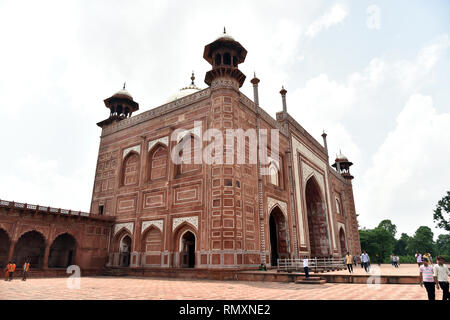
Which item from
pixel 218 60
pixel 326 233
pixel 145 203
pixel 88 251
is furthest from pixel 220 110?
pixel 326 233

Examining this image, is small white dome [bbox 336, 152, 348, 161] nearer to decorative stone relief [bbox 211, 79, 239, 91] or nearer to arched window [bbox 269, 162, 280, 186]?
arched window [bbox 269, 162, 280, 186]

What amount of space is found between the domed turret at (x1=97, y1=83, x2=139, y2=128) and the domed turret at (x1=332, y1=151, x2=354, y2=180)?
23793 millimetres

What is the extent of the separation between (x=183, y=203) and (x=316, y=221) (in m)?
13.4

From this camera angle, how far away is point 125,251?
17.5 meters

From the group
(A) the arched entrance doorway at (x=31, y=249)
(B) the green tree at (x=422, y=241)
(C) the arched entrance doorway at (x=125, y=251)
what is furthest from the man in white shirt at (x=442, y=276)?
(B) the green tree at (x=422, y=241)

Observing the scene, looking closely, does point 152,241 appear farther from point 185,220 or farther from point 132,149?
point 132,149

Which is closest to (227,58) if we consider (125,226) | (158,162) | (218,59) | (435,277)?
(218,59)

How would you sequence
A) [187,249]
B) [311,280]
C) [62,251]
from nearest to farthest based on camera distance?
[311,280] < [187,249] < [62,251]

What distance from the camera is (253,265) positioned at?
13.5 metres

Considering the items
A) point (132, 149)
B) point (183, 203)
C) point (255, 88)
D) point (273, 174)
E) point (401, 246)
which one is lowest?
point (401, 246)

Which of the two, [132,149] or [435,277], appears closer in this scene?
[435,277]

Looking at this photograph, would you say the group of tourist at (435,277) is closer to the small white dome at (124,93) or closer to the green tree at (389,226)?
the small white dome at (124,93)

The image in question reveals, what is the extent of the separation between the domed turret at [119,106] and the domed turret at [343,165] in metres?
23.8
